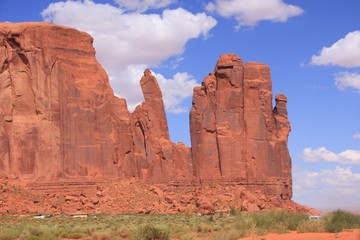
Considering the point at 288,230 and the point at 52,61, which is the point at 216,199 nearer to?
the point at 52,61

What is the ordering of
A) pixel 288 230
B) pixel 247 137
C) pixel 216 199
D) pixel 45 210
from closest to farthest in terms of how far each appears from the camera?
1. pixel 288 230
2. pixel 45 210
3. pixel 216 199
4. pixel 247 137

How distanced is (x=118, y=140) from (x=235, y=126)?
13.5 meters

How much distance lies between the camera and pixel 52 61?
76.2 metres

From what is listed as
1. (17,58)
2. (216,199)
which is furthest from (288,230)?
(17,58)

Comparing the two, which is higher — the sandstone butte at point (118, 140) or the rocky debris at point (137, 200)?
the sandstone butte at point (118, 140)

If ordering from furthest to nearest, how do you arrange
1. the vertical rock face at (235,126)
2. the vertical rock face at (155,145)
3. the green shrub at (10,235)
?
the vertical rock face at (155,145)
the vertical rock face at (235,126)
the green shrub at (10,235)

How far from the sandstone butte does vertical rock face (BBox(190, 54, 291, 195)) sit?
0.38 ft

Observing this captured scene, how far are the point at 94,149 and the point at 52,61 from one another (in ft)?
34.4

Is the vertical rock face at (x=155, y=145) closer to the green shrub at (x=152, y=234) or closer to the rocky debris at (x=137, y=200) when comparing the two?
the rocky debris at (x=137, y=200)

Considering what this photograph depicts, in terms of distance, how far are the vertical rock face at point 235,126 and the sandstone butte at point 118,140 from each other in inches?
4.5

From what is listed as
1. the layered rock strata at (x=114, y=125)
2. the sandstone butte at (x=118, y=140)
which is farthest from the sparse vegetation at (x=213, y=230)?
the layered rock strata at (x=114, y=125)

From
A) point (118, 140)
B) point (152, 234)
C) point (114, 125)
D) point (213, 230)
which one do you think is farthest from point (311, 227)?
point (114, 125)

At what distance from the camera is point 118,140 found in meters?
81.2

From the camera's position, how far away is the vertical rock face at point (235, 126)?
8025 cm
